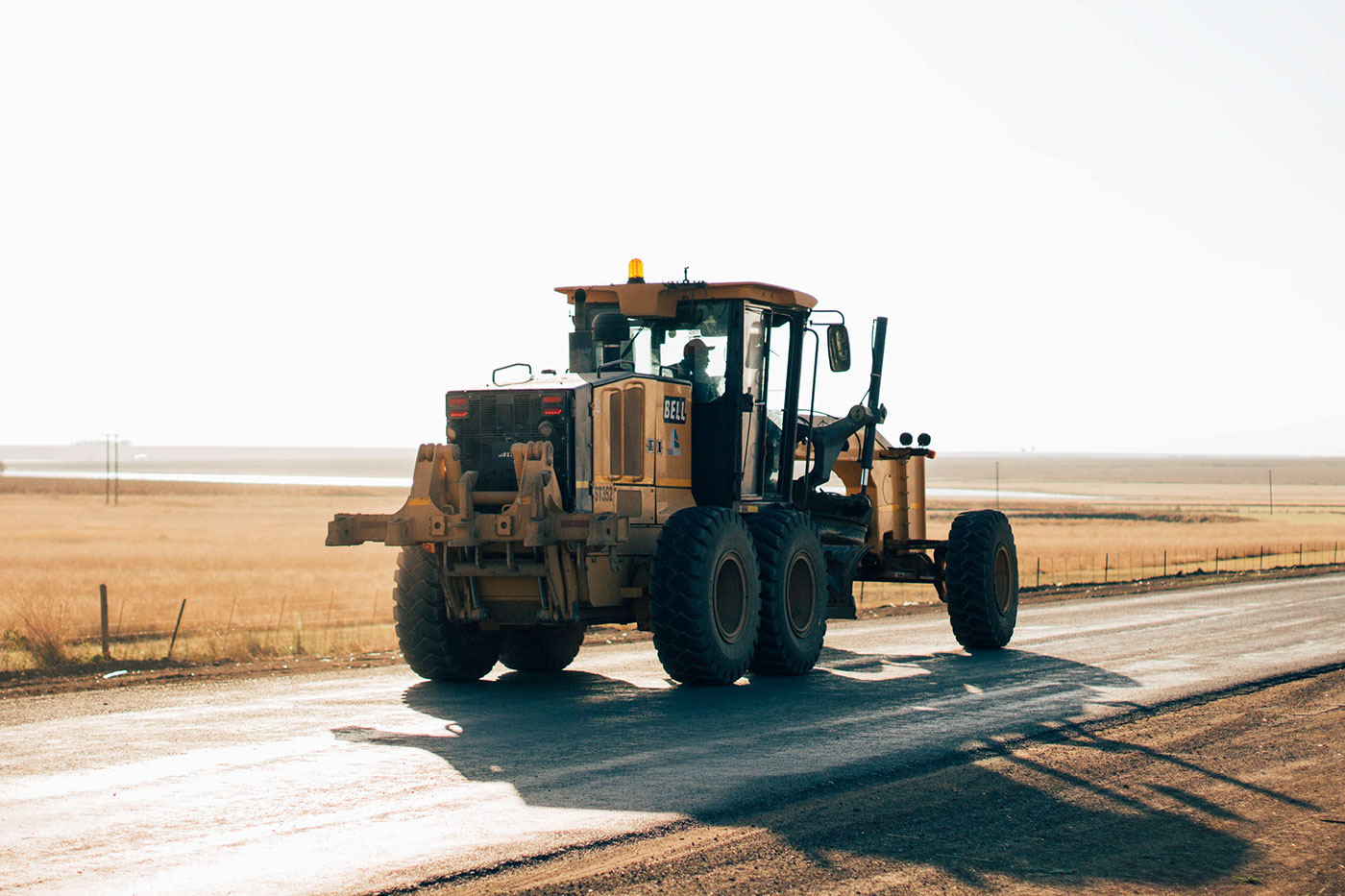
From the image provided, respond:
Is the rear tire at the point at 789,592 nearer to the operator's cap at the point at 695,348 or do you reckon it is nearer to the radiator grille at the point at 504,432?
the operator's cap at the point at 695,348

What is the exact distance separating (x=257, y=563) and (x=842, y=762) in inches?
1569

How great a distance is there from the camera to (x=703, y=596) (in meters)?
13.6

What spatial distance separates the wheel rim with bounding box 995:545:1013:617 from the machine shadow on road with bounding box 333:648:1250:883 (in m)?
2.97

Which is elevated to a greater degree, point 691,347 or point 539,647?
point 691,347

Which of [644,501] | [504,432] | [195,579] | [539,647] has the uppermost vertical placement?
[504,432]

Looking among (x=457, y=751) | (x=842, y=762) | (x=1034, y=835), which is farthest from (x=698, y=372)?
(x=1034, y=835)

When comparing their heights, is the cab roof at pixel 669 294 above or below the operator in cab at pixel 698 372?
above

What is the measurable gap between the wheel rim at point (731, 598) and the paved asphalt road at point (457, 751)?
711mm

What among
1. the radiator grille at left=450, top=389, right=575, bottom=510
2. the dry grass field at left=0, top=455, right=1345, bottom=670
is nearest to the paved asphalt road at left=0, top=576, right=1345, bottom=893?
the radiator grille at left=450, top=389, right=575, bottom=510

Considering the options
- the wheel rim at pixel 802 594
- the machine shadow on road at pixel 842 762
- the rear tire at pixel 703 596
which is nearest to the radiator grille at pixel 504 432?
the rear tire at pixel 703 596

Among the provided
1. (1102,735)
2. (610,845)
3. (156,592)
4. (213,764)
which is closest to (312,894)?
(610,845)

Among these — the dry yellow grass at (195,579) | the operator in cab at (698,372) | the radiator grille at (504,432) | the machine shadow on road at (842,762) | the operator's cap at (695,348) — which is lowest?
the dry yellow grass at (195,579)

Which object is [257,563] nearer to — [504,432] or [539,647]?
[539,647]

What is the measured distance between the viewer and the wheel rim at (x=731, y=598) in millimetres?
14281
